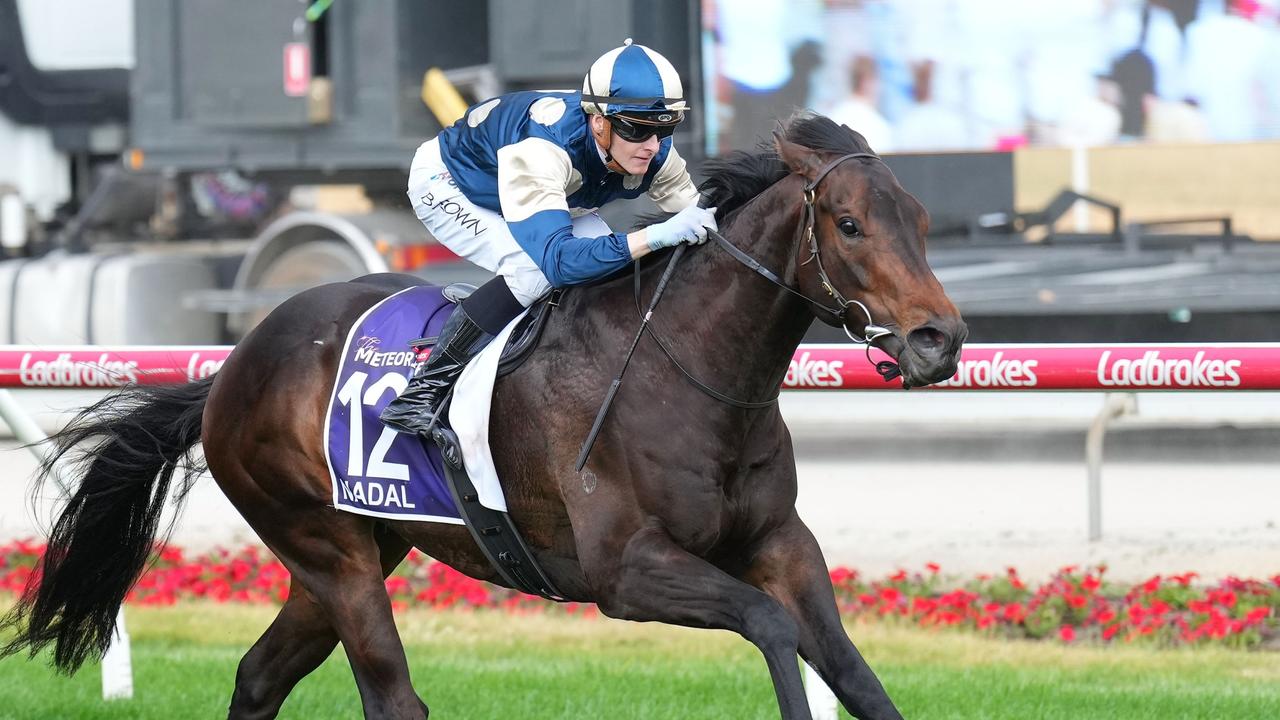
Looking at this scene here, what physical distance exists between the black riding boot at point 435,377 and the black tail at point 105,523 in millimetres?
898

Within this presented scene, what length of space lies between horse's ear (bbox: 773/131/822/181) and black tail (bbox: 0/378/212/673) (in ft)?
6.13

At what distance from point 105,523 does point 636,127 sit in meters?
1.93

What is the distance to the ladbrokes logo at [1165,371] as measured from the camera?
14.1 feet

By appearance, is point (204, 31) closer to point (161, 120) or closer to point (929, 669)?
point (161, 120)

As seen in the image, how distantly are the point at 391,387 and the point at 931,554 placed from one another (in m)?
3.39

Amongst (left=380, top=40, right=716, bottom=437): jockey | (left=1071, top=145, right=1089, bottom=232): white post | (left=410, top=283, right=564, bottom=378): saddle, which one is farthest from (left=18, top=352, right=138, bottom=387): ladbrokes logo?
(left=1071, top=145, right=1089, bottom=232): white post

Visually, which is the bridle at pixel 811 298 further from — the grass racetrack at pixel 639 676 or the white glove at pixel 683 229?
the grass racetrack at pixel 639 676

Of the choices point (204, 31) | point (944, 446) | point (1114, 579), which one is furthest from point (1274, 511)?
point (204, 31)

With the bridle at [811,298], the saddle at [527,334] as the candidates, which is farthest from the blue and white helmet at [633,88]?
the saddle at [527,334]

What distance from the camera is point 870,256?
3.15 meters

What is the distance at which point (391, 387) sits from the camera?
3.88m

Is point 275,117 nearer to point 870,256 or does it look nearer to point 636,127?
point 636,127

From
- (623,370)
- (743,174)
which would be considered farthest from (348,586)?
(743,174)

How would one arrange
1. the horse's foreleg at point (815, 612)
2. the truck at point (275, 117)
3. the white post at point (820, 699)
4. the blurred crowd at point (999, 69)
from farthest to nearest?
1. the truck at point (275, 117)
2. the blurred crowd at point (999, 69)
3. the white post at point (820, 699)
4. the horse's foreleg at point (815, 612)
